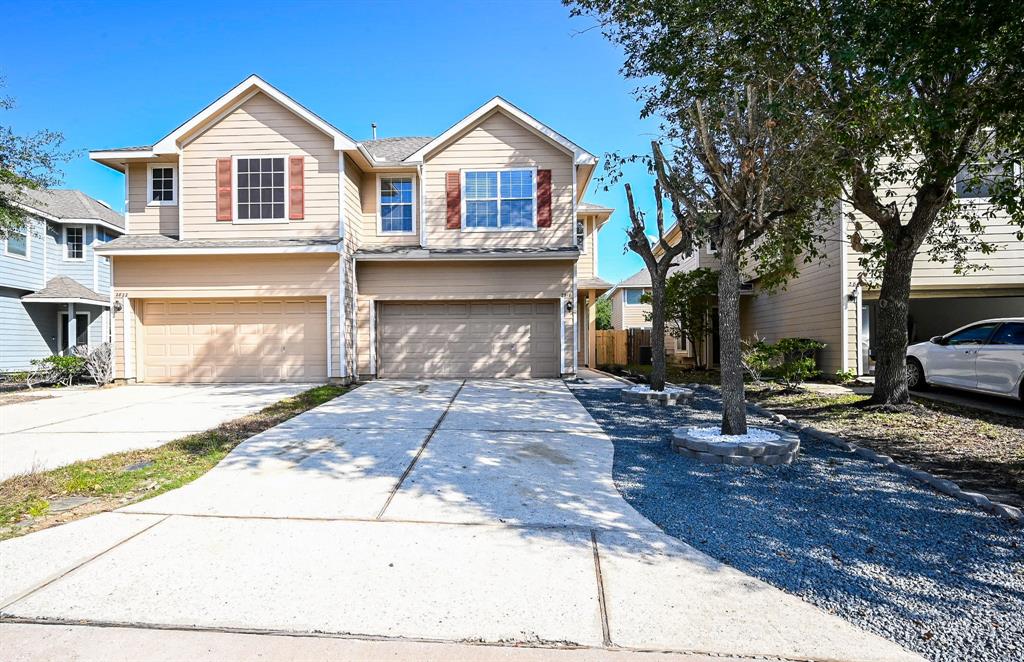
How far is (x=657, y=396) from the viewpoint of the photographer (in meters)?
9.44

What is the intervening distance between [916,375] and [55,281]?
82.4 ft

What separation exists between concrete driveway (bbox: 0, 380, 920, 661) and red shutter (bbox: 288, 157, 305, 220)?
8694 mm

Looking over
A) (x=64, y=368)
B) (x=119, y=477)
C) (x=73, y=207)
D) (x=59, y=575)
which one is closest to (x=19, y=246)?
(x=73, y=207)

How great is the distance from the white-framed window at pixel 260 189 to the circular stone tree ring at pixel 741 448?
425 inches

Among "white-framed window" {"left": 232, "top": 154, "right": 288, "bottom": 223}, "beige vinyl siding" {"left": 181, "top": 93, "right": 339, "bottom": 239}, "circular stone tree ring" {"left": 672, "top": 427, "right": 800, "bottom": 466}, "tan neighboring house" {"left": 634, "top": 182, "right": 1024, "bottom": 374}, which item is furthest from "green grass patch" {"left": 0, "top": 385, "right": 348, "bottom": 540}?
"tan neighboring house" {"left": 634, "top": 182, "right": 1024, "bottom": 374}

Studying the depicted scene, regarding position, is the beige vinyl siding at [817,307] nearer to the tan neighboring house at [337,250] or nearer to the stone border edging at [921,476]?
the stone border edging at [921,476]

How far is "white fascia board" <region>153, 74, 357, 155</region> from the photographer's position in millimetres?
12219

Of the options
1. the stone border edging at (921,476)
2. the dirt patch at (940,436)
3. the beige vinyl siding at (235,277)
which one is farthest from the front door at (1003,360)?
the beige vinyl siding at (235,277)

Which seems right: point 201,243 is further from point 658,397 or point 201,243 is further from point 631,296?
point 631,296

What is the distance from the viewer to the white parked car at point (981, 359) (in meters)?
8.23

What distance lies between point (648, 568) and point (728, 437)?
2977mm

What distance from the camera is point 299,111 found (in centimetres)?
1230

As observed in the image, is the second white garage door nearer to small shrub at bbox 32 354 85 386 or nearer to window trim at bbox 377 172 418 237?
window trim at bbox 377 172 418 237

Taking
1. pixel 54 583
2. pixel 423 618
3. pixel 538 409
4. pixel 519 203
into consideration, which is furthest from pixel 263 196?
pixel 423 618
